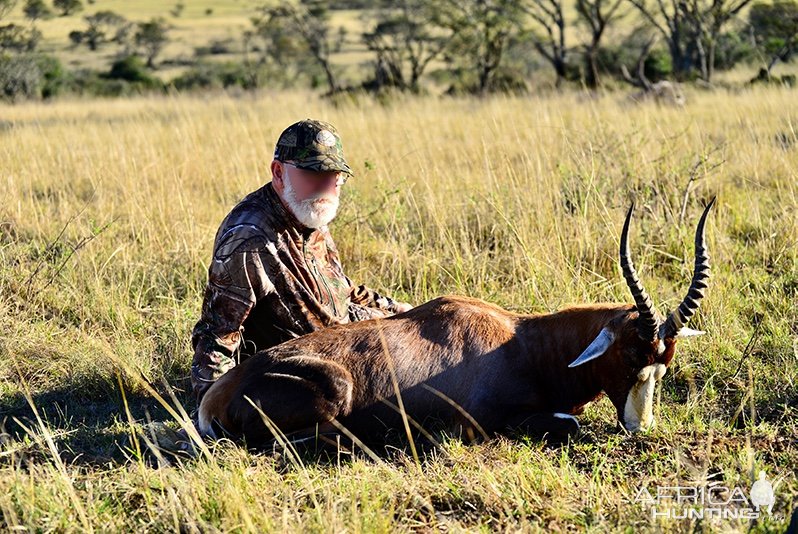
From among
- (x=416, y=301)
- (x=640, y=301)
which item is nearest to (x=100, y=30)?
(x=416, y=301)

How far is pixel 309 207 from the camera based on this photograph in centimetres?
514

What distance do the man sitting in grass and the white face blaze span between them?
176cm

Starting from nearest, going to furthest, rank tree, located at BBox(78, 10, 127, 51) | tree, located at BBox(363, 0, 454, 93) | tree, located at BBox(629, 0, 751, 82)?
tree, located at BBox(629, 0, 751, 82) → tree, located at BBox(363, 0, 454, 93) → tree, located at BBox(78, 10, 127, 51)

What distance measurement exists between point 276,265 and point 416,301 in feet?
5.65

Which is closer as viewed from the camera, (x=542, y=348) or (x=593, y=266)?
(x=542, y=348)

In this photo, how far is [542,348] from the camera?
4770mm

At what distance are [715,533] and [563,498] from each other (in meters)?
0.64

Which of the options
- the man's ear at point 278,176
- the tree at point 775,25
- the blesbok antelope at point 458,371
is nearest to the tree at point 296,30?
the tree at point 775,25

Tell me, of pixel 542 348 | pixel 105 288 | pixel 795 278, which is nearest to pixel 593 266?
pixel 795 278

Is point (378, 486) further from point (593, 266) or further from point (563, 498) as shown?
point (593, 266)

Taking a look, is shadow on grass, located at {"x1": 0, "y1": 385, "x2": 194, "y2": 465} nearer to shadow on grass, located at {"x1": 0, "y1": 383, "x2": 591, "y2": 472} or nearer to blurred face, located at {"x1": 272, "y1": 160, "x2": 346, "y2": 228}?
shadow on grass, located at {"x1": 0, "y1": 383, "x2": 591, "y2": 472}

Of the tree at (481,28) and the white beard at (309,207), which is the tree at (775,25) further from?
the white beard at (309,207)

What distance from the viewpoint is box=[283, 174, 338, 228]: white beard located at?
5.13 meters

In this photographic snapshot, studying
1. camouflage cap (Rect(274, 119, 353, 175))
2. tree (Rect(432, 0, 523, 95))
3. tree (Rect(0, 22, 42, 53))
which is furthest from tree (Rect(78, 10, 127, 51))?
camouflage cap (Rect(274, 119, 353, 175))
